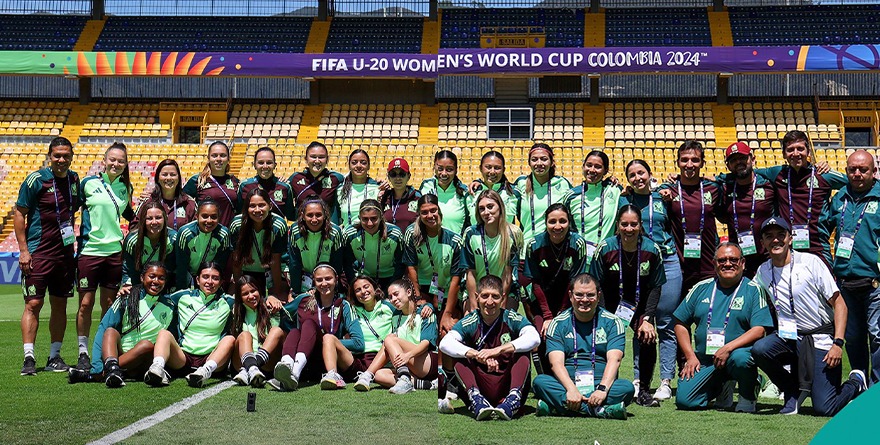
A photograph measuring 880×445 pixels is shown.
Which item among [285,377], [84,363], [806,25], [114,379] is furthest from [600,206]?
[806,25]

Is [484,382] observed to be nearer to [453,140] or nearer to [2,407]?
[2,407]

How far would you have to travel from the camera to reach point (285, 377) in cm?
717

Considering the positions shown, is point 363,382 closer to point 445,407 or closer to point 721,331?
point 445,407

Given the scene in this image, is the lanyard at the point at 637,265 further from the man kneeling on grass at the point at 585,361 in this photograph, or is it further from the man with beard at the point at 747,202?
the man with beard at the point at 747,202

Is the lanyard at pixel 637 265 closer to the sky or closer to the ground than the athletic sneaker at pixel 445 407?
closer to the sky

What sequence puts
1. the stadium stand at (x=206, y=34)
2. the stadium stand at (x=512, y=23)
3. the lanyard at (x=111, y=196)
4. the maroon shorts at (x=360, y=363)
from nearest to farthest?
the maroon shorts at (x=360, y=363), the lanyard at (x=111, y=196), the stadium stand at (x=512, y=23), the stadium stand at (x=206, y=34)

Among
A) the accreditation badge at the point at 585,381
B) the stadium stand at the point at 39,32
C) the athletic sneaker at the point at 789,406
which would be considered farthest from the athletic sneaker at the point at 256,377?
the stadium stand at the point at 39,32

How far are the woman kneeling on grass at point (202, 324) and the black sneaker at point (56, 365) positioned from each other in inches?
43.2

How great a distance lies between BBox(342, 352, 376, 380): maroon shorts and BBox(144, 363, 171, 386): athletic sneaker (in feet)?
4.30

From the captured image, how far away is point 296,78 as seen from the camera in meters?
30.1

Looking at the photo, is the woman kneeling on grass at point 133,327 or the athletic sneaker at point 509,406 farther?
the woman kneeling on grass at point 133,327

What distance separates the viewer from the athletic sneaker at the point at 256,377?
24.2 ft

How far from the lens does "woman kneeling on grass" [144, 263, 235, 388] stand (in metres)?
7.84

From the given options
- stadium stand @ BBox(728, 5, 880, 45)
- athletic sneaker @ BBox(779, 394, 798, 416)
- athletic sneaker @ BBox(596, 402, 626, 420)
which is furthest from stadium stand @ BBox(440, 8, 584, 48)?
athletic sneaker @ BBox(596, 402, 626, 420)
